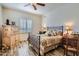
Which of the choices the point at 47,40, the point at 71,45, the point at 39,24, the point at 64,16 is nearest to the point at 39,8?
the point at 39,24

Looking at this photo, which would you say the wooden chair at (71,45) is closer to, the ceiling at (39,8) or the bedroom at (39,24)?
the bedroom at (39,24)

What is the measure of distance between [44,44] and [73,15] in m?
0.79

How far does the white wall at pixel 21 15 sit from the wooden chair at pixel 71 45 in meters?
0.62

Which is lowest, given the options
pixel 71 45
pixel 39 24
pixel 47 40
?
pixel 71 45

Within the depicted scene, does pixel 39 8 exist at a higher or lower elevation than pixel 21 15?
higher

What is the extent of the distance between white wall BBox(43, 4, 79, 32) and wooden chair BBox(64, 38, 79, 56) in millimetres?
232

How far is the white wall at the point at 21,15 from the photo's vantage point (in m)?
2.30

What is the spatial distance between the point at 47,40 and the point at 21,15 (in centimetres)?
70

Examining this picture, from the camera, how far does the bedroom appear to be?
232 centimetres

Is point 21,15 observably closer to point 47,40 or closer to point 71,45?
point 47,40

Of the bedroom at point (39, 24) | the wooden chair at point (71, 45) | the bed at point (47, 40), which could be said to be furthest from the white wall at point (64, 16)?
the wooden chair at point (71, 45)

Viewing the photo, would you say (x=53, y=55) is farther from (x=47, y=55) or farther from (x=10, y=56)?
(x=10, y=56)

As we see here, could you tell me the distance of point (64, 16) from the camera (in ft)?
7.79

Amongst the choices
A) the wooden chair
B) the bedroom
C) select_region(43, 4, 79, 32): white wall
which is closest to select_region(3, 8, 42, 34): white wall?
the bedroom
